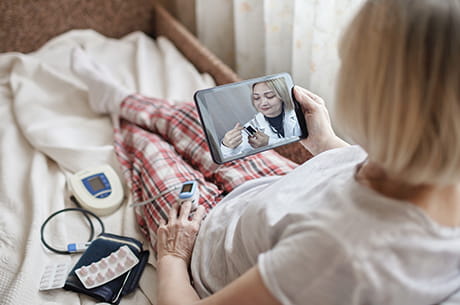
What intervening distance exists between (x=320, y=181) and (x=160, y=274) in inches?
13.4

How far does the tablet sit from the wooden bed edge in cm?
45

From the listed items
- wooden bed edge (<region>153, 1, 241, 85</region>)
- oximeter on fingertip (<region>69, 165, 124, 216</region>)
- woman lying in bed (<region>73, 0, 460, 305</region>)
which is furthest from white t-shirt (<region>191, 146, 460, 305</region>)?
wooden bed edge (<region>153, 1, 241, 85</region>)

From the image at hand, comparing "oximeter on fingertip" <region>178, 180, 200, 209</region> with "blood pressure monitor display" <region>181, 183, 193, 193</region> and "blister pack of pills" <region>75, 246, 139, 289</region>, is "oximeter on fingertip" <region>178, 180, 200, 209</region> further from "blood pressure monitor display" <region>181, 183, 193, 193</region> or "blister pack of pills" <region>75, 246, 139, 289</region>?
"blister pack of pills" <region>75, 246, 139, 289</region>

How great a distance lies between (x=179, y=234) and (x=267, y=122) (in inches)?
11.2

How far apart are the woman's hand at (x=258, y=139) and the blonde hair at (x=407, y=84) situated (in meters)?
0.37

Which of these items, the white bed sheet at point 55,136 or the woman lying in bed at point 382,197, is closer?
the woman lying in bed at point 382,197

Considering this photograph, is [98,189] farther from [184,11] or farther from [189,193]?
[184,11]

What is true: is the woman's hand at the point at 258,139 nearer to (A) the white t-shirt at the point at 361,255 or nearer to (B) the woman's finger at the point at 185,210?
(B) the woman's finger at the point at 185,210

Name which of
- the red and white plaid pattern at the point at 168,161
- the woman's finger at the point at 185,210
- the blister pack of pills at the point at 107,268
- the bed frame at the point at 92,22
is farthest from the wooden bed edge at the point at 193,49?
the blister pack of pills at the point at 107,268

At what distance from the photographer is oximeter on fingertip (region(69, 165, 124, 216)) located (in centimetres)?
99

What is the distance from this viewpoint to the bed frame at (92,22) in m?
1.59

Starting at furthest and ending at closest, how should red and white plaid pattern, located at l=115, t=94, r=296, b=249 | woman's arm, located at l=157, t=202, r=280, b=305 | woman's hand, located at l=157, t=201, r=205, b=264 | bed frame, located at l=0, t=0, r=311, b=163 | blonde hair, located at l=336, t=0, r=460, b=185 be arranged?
bed frame, located at l=0, t=0, r=311, b=163 → red and white plaid pattern, located at l=115, t=94, r=296, b=249 → woman's hand, located at l=157, t=201, r=205, b=264 → woman's arm, located at l=157, t=202, r=280, b=305 → blonde hair, located at l=336, t=0, r=460, b=185

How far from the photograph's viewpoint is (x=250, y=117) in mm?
844

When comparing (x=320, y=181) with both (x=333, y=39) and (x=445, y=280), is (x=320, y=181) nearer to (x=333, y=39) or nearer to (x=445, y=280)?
(x=445, y=280)
